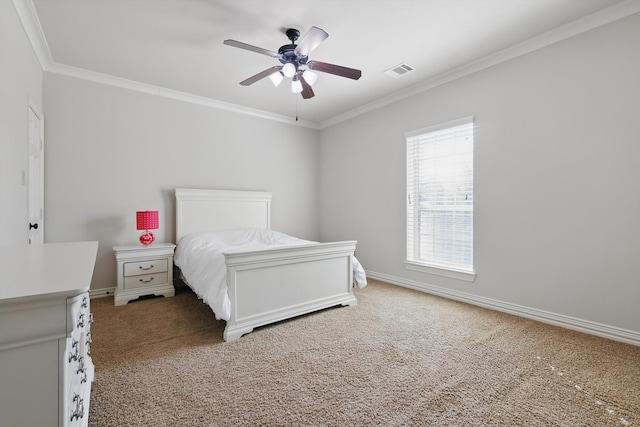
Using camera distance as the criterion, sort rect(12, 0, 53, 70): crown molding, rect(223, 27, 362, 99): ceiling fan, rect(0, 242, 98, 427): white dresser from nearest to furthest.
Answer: rect(0, 242, 98, 427): white dresser → rect(12, 0, 53, 70): crown molding → rect(223, 27, 362, 99): ceiling fan

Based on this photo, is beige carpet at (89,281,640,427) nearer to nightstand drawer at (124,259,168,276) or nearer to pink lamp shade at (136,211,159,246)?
nightstand drawer at (124,259,168,276)

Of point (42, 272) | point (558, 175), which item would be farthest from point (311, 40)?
point (558, 175)

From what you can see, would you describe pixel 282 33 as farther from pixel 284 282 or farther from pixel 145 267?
pixel 145 267

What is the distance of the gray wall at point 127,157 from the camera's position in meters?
3.27

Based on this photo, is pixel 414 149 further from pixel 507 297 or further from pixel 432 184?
pixel 507 297

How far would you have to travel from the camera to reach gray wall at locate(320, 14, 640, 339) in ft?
7.50

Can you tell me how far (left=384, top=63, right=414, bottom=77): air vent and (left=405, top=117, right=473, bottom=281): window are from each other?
0.72 metres

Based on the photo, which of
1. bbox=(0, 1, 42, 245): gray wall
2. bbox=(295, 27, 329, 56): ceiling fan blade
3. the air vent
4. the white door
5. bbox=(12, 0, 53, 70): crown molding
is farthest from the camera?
the air vent

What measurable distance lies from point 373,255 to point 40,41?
4385mm

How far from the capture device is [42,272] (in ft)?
2.76

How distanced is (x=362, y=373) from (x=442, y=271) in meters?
2.02

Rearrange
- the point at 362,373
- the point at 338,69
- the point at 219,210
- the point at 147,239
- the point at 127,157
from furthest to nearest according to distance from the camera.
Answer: the point at 219,210
the point at 127,157
the point at 147,239
the point at 338,69
the point at 362,373

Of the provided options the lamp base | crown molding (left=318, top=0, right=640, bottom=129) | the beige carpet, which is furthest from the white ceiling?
the beige carpet

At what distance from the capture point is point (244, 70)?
331 cm
